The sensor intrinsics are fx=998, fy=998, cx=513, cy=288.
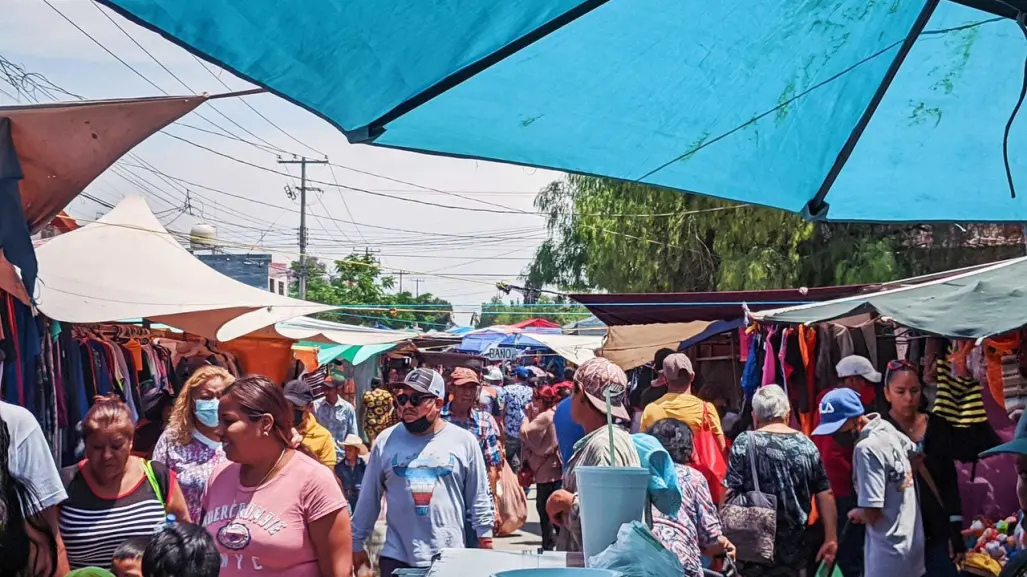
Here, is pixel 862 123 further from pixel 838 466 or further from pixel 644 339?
pixel 644 339

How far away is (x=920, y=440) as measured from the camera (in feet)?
21.2

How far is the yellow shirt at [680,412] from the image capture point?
22.0 feet

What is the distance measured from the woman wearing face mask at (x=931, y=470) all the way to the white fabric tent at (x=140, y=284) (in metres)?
6.11

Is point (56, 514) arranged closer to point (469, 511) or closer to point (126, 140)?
point (126, 140)

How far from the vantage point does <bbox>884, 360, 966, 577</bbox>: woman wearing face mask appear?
20.0ft

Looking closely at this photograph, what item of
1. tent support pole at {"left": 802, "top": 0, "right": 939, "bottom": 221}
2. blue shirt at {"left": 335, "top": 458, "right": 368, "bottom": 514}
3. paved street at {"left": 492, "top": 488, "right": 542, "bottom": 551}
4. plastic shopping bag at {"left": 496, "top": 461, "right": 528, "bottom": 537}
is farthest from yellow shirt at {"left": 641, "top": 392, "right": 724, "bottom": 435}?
paved street at {"left": 492, "top": 488, "right": 542, "bottom": 551}

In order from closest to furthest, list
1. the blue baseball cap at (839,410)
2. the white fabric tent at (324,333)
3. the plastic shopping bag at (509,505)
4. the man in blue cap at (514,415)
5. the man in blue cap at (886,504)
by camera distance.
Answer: the man in blue cap at (886,504), the blue baseball cap at (839,410), the plastic shopping bag at (509,505), the white fabric tent at (324,333), the man in blue cap at (514,415)

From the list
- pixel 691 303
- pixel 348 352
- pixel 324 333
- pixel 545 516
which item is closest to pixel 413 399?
pixel 545 516

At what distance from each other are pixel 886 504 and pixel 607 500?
4137mm

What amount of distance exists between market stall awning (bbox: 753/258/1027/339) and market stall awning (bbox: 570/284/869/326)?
3604 mm

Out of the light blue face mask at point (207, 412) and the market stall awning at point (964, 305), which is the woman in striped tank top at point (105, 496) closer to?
the light blue face mask at point (207, 412)

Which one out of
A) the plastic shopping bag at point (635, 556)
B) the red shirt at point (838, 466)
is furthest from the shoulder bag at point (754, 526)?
the plastic shopping bag at point (635, 556)

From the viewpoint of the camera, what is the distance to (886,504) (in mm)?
5855

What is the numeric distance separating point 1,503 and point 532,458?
6.16m
